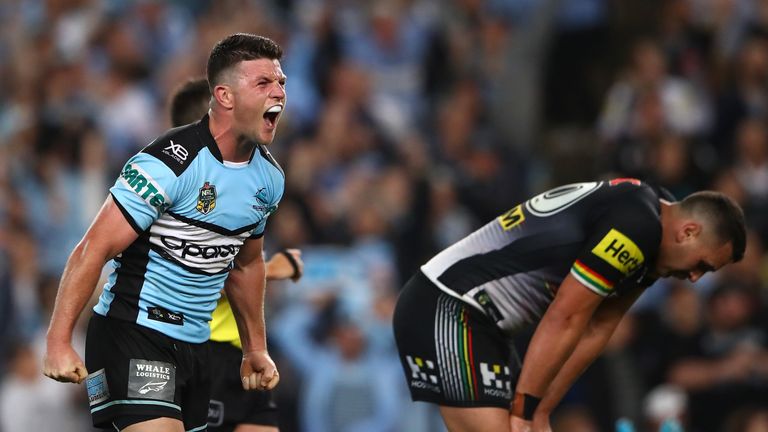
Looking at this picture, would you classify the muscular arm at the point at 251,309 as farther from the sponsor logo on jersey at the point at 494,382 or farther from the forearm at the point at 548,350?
the forearm at the point at 548,350

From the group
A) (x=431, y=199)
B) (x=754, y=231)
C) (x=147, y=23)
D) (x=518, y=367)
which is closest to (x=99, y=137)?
(x=147, y=23)

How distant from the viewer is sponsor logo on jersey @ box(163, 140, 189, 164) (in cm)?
574

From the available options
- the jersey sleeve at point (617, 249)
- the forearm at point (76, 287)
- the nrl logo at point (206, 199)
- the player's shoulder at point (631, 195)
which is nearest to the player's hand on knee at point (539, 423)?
the jersey sleeve at point (617, 249)

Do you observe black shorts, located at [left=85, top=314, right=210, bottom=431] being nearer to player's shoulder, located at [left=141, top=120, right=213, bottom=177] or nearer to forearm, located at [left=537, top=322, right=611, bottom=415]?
player's shoulder, located at [left=141, top=120, right=213, bottom=177]

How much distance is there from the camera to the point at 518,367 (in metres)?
6.99

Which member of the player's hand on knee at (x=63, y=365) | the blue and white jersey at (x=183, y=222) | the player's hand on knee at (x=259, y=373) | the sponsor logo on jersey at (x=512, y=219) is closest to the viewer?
the player's hand on knee at (x=63, y=365)

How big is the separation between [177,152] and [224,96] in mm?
339

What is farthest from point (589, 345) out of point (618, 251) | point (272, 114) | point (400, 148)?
point (400, 148)

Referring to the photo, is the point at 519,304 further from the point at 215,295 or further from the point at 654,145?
the point at 654,145

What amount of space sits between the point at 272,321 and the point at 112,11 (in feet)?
15.5

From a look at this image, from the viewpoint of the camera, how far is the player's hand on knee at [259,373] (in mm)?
6258

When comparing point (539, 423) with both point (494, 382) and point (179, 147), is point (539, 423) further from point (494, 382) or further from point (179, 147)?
point (179, 147)

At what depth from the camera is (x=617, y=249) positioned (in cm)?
633

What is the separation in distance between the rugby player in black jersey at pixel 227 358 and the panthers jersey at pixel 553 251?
2.76ft
